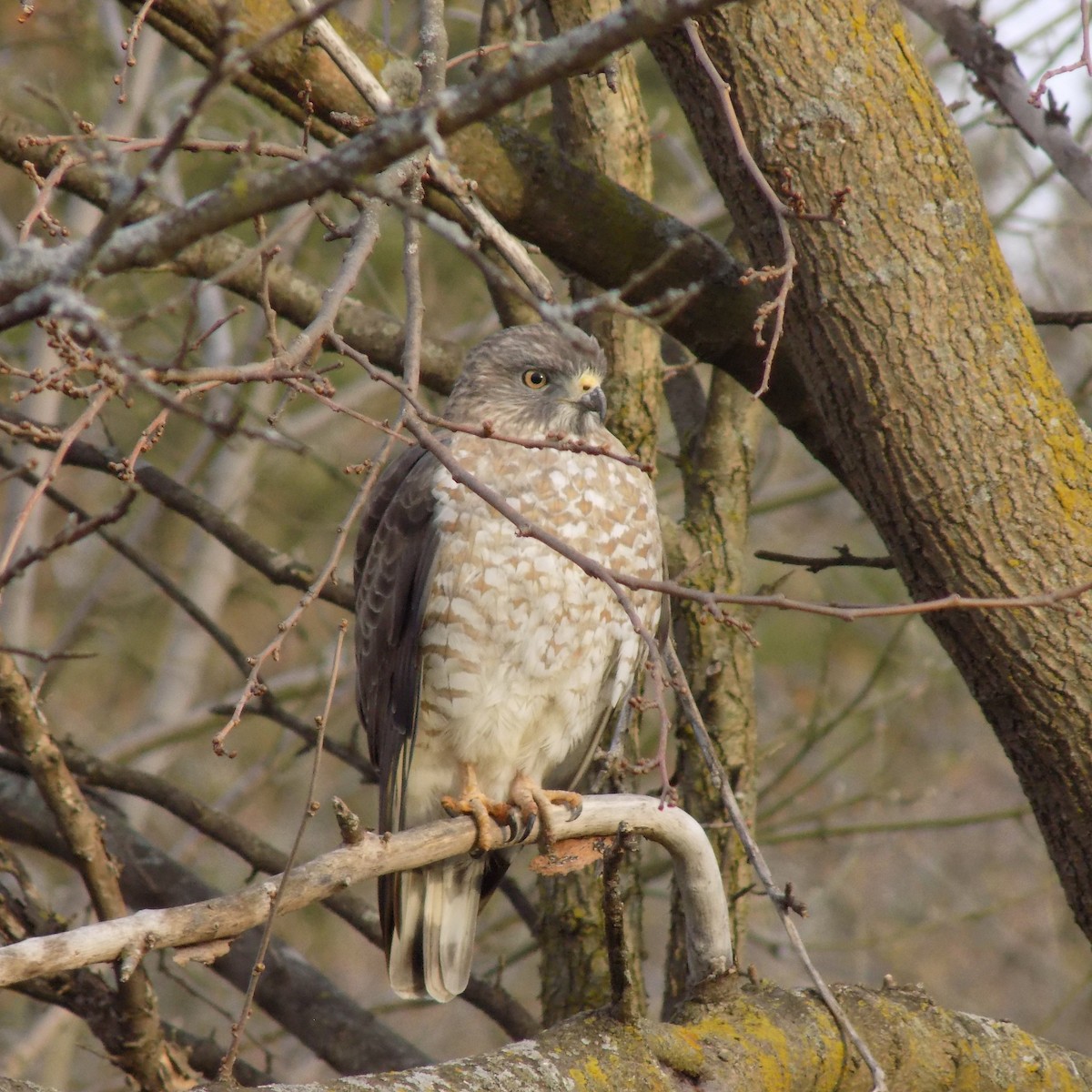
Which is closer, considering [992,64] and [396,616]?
[992,64]

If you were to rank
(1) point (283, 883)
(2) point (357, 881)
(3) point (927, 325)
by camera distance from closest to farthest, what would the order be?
(1) point (283, 883), (2) point (357, 881), (3) point (927, 325)

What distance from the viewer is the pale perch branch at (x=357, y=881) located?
6.29 feet

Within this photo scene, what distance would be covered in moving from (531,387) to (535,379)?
28mm

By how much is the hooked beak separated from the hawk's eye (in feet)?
0.54

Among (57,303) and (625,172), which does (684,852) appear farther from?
(625,172)

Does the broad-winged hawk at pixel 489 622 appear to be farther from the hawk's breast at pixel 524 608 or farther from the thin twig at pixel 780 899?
the thin twig at pixel 780 899

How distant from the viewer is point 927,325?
296 cm

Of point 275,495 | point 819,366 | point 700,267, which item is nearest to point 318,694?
point 275,495

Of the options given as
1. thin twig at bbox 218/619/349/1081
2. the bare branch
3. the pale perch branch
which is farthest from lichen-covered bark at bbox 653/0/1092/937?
thin twig at bbox 218/619/349/1081

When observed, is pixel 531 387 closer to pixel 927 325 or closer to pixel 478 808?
pixel 478 808

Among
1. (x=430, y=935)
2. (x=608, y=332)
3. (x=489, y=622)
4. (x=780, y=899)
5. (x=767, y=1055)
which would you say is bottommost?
→ (x=767, y=1055)

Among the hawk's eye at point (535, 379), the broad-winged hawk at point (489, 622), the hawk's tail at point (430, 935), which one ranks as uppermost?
the hawk's eye at point (535, 379)

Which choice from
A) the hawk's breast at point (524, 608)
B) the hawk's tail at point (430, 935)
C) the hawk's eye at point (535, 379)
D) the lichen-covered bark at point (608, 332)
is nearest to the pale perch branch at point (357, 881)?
the hawk's breast at point (524, 608)

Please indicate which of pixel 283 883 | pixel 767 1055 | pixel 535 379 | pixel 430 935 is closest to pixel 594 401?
pixel 535 379
